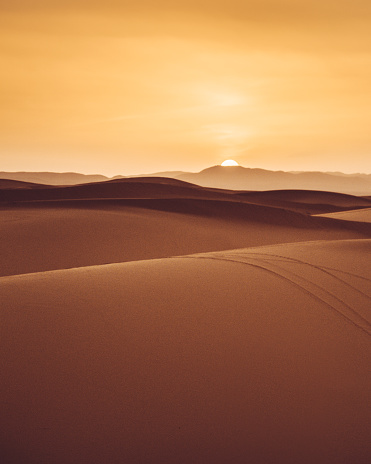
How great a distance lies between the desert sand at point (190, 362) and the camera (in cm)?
190

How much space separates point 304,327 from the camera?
112 inches

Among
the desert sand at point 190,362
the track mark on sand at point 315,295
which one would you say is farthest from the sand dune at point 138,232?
the track mark on sand at point 315,295

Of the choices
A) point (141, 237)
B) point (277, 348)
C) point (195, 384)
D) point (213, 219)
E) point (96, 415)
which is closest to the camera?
point (96, 415)

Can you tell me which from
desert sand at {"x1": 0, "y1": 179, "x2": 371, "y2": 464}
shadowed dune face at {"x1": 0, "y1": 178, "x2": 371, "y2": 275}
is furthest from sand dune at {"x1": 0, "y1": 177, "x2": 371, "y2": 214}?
desert sand at {"x1": 0, "y1": 179, "x2": 371, "y2": 464}

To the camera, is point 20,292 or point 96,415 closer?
point 96,415

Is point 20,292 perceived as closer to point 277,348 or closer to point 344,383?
point 277,348

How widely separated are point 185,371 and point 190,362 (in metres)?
0.09

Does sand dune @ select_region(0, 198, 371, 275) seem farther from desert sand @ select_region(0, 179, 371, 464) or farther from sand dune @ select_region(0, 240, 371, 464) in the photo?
sand dune @ select_region(0, 240, 371, 464)

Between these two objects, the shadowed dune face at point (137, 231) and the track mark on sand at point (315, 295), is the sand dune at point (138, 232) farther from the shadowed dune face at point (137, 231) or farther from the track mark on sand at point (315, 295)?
the track mark on sand at point (315, 295)

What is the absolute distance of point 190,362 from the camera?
7.89ft

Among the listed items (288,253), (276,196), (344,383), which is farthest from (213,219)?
(276,196)

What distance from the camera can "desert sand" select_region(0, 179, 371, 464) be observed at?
6.22 ft

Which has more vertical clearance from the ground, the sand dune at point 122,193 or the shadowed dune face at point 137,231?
the sand dune at point 122,193

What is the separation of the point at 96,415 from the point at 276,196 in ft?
102
